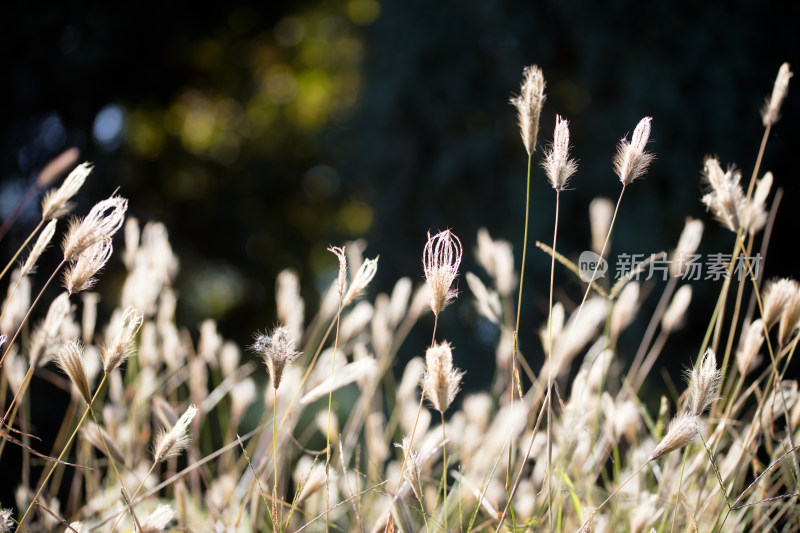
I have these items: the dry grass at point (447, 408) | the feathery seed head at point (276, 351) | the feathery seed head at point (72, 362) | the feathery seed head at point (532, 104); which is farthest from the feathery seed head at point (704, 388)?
the feathery seed head at point (72, 362)

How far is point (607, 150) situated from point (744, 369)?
2.03 meters

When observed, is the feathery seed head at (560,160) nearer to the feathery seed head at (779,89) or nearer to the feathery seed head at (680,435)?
the feathery seed head at (680,435)

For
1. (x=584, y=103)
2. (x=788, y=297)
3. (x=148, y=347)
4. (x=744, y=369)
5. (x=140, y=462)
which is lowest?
(x=140, y=462)

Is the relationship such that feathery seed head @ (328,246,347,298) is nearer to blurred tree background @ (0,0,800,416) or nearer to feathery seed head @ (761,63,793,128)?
feathery seed head @ (761,63,793,128)

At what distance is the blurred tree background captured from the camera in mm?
2426

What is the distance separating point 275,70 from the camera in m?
7.09

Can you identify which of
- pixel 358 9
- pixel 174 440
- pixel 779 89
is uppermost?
pixel 358 9

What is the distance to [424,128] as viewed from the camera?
340cm

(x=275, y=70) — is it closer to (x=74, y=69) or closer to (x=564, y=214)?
(x=74, y=69)

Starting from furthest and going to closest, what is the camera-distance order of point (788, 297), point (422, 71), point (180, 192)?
1. point (180, 192)
2. point (422, 71)
3. point (788, 297)

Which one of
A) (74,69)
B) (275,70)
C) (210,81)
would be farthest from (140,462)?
(275,70)

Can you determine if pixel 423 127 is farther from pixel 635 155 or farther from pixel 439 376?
pixel 439 376

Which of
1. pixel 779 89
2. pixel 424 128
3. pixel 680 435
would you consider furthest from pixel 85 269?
pixel 424 128

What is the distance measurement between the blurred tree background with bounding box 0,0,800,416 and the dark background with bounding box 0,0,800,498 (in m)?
0.01
